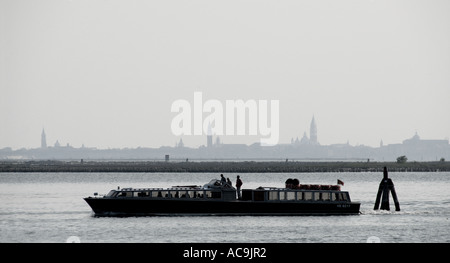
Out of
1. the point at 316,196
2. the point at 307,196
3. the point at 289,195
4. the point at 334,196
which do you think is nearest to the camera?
the point at 289,195

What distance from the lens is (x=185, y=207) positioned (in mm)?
65312

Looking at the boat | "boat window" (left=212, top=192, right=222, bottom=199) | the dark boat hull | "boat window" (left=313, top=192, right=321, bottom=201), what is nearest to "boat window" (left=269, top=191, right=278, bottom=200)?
the boat

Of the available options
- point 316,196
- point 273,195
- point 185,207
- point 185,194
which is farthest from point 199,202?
point 316,196

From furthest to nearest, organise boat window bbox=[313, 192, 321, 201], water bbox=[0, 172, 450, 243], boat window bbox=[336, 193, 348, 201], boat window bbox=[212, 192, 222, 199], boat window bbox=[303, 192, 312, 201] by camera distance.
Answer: boat window bbox=[336, 193, 348, 201], boat window bbox=[313, 192, 321, 201], boat window bbox=[303, 192, 312, 201], boat window bbox=[212, 192, 222, 199], water bbox=[0, 172, 450, 243]

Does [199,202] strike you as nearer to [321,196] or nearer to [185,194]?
[185,194]

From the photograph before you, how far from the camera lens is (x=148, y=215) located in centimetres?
6519

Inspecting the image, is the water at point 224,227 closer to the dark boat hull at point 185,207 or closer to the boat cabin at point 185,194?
the dark boat hull at point 185,207

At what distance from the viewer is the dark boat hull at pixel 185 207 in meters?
65.1

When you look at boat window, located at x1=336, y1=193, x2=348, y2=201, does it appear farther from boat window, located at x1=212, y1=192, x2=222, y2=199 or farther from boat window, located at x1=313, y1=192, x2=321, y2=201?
boat window, located at x1=212, y1=192, x2=222, y2=199

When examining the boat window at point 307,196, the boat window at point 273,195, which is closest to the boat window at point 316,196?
the boat window at point 307,196

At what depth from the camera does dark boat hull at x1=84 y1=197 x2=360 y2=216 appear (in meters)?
65.1
